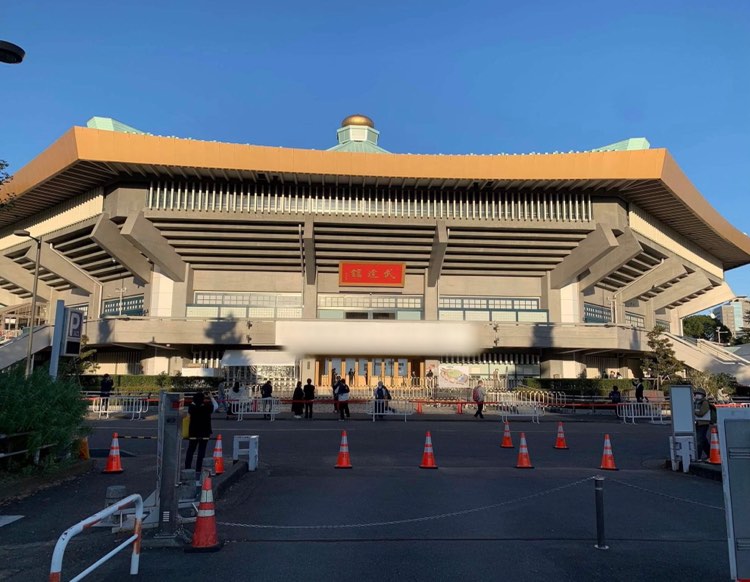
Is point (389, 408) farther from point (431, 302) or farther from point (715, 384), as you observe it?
point (715, 384)

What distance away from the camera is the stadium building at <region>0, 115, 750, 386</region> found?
38656 millimetres

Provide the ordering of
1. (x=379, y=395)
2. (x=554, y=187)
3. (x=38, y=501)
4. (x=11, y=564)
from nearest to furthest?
(x=11, y=564) → (x=38, y=501) → (x=379, y=395) → (x=554, y=187)

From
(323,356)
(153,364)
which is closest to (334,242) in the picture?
(323,356)

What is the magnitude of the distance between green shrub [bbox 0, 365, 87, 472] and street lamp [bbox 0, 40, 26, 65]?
4.97 metres

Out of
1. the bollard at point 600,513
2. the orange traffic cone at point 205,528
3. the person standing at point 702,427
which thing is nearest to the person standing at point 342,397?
the person standing at point 702,427

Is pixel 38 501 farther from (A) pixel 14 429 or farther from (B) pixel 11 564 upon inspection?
(B) pixel 11 564

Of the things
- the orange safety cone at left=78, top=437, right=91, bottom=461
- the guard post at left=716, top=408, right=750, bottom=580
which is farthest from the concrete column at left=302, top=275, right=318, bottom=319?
the guard post at left=716, top=408, right=750, bottom=580

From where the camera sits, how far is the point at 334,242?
42.9 meters

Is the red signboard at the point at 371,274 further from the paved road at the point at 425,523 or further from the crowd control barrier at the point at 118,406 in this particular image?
the paved road at the point at 425,523

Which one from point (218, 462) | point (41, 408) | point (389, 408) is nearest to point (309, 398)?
point (389, 408)

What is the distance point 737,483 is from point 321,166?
1412 inches

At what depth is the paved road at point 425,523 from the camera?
5.79 meters

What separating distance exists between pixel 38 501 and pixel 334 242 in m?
34.8

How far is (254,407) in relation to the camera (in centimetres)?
2642
